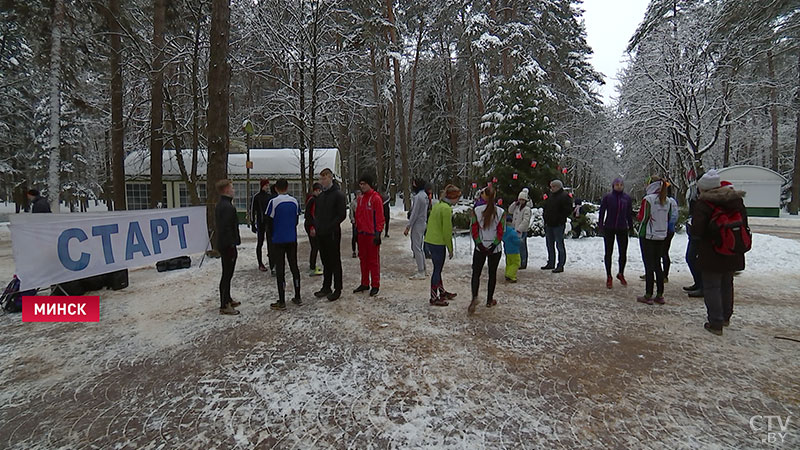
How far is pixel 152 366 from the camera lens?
3.90 metres

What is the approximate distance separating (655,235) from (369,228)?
4301 mm

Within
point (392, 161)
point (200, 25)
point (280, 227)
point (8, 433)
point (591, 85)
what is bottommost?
point (8, 433)

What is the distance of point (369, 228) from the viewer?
6.21 meters

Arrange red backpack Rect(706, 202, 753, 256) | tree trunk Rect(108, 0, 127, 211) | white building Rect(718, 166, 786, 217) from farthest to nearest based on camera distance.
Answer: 1. white building Rect(718, 166, 786, 217)
2. tree trunk Rect(108, 0, 127, 211)
3. red backpack Rect(706, 202, 753, 256)

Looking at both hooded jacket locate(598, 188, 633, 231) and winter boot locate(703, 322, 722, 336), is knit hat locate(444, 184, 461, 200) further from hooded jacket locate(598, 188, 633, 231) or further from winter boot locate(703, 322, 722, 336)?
winter boot locate(703, 322, 722, 336)

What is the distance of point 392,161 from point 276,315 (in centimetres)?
2344

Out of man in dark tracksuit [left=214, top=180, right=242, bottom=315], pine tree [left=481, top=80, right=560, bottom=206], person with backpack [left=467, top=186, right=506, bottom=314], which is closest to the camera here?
person with backpack [left=467, top=186, right=506, bottom=314]

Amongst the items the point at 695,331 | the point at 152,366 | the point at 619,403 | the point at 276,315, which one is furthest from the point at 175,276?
the point at 695,331

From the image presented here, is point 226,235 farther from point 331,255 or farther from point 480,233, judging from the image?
point 480,233

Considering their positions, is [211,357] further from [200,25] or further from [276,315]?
[200,25]

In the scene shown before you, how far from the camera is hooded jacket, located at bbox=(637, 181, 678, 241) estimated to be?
582 cm

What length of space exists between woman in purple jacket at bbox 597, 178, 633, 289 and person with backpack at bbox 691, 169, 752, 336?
2126 mm

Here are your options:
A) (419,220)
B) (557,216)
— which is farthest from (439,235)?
(557,216)

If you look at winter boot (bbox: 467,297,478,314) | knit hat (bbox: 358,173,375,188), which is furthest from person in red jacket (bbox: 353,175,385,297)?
winter boot (bbox: 467,297,478,314)
